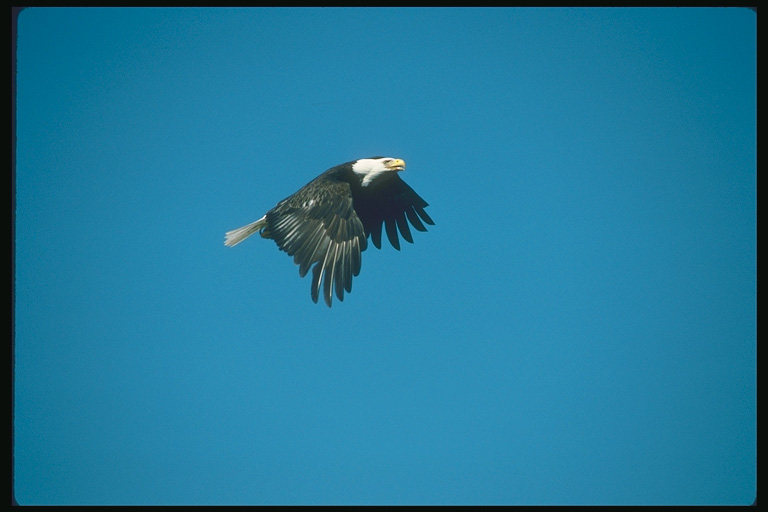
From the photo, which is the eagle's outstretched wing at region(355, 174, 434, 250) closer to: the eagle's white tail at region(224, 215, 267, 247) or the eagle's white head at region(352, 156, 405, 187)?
the eagle's white head at region(352, 156, 405, 187)

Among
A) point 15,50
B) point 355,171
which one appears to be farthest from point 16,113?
point 355,171

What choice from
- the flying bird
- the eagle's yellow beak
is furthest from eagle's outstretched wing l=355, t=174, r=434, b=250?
the eagle's yellow beak

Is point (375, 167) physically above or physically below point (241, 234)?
above

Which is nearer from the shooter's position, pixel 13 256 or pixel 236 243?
pixel 13 256

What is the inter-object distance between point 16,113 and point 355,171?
3887 millimetres

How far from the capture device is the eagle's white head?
9484mm

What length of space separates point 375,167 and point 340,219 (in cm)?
114

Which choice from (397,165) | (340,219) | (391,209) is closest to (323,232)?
(340,219)

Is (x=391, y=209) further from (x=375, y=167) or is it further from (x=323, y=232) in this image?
(x=323, y=232)

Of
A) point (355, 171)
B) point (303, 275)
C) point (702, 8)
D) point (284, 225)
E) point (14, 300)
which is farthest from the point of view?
point (355, 171)

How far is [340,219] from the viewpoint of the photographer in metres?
8.77

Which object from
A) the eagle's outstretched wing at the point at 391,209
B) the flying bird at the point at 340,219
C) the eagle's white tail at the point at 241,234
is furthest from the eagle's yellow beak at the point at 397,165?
the eagle's white tail at the point at 241,234

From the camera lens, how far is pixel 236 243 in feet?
32.5

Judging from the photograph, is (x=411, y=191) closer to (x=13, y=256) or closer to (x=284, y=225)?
(x=284, y=225)
